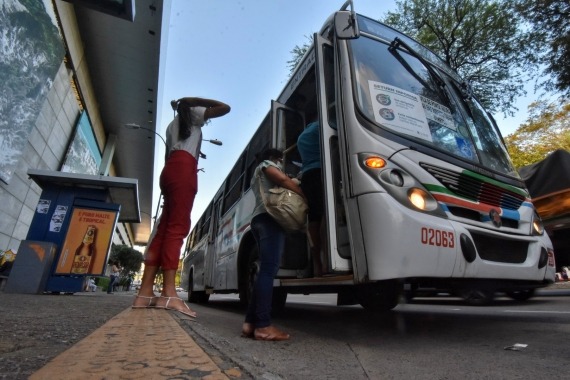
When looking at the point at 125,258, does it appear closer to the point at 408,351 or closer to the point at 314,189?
the point at 314,189

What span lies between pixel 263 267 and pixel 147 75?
17185 mm

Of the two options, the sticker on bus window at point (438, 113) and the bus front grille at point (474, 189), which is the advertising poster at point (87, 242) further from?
the bus front grille at point (474, 189)

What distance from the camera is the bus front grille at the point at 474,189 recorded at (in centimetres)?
279

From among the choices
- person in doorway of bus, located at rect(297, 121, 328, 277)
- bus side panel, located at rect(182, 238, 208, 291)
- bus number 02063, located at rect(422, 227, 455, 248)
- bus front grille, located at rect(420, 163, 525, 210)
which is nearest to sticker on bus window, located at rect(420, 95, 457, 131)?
bus front grille, located at rect(420, 163, 525, 210)

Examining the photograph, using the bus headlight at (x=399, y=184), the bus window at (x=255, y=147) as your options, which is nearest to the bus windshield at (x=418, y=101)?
the bus headlight at (x=399, y=184)

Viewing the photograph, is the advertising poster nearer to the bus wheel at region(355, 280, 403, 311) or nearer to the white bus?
the white bus

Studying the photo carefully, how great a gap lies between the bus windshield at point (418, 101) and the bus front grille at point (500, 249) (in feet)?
2.36

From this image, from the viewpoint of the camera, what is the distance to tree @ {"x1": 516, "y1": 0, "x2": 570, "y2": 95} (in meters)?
12.0

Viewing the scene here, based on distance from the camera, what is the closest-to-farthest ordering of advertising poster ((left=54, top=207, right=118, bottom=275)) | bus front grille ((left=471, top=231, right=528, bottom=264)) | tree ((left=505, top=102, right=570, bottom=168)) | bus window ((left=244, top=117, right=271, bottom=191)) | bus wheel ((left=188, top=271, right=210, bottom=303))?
bus front grille ((left=471, top=231, right=528, bottom=264)) → bus window ((left=244, top=117, right=271, bottom=191)) → advertising poster ((left=54, top=207, right=118, bottom=275)) → bus wheel ((left=188, top=271, right=210, bottom=303)) → tree ((left=505, top=102, right=570, bottom=168))

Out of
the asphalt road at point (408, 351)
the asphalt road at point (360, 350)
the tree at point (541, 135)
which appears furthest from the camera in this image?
the tree at point (541, 135)

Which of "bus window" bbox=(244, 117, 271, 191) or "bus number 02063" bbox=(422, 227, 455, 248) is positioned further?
"bus window" bbox=(244, 117, 271, 191)

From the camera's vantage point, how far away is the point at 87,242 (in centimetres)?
896

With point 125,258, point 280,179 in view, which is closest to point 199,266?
point 280,179

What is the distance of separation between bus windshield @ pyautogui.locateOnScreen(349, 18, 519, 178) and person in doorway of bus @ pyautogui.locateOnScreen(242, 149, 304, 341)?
0.93 m
